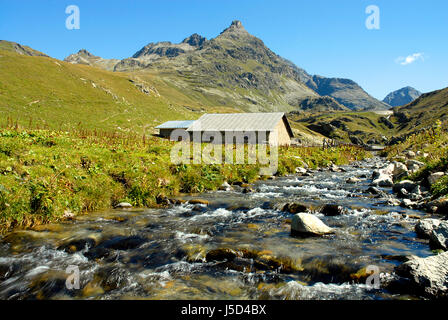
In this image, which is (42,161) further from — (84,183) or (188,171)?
(188,171)

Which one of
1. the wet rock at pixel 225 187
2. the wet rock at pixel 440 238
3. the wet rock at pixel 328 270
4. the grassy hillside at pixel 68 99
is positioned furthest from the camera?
the grassy hillside at pixel 68 99

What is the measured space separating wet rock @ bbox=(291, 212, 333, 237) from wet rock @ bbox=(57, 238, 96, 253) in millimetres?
6516

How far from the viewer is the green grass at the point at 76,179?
30.5ft

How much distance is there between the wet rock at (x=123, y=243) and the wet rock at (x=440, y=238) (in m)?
8.53

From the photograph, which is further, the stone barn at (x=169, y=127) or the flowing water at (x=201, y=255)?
the stone barn at (x=169, y=127)

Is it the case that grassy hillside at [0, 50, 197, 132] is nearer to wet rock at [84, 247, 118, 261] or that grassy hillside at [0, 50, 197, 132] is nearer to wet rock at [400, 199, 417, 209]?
wet rock at [84, 247, 118, 261]

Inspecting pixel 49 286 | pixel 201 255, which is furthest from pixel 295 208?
pixel 49 286

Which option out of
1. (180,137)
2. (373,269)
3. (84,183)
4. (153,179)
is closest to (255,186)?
(153,179)

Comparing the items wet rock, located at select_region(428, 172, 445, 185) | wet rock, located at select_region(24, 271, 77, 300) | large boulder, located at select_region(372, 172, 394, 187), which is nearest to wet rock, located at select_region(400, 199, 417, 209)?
wet rock, located at select_region(428, 172, 445, 185)

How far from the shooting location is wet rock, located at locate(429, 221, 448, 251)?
7.11 metres

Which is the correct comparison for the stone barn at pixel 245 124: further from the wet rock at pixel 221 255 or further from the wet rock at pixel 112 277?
the wet rock at pixel 112 277

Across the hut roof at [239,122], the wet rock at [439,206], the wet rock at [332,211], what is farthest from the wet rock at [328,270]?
the hut roof at [239,122]

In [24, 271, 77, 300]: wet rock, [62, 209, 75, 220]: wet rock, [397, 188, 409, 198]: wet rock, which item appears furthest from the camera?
[397, 188, 409, 198]: wet rock
